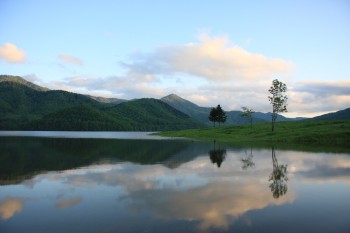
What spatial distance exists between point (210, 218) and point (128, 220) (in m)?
4.34

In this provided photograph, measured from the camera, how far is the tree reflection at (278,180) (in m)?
23.2

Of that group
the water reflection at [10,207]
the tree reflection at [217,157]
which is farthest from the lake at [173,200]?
the tree reflection at [217,157]

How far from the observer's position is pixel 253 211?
58.3ft

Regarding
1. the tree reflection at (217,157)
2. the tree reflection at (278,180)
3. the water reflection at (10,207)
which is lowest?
the water reflection at (10,207)

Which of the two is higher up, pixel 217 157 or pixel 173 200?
pixel 217 157

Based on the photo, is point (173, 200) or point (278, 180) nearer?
point (173, 200)

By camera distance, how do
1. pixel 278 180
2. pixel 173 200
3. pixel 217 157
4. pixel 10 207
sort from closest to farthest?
pixel 10 207
pixel 173 200
pixel 278 180
pixel 217 157

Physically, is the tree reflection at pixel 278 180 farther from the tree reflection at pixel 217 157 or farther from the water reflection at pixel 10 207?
the water reflection at pixel 10 207

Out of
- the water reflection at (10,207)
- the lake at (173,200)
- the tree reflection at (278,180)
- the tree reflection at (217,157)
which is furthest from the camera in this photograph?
the tree reflection at (217,157)

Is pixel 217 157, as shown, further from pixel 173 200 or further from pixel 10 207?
pixel 10 207

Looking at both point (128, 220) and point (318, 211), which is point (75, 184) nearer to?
point (128, 220)

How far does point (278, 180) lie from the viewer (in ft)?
93.7

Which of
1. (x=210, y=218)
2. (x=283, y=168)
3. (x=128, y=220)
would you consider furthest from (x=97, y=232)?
(x=283, y=168)

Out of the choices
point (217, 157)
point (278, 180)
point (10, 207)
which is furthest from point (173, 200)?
point (217, 157)
